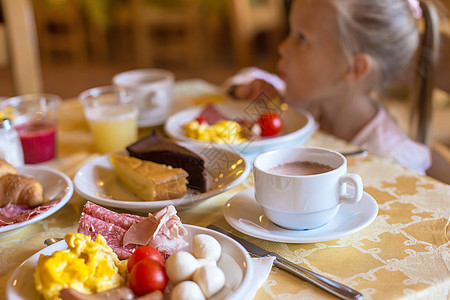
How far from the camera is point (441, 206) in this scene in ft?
3.08

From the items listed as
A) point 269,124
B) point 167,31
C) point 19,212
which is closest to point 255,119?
point 269,124

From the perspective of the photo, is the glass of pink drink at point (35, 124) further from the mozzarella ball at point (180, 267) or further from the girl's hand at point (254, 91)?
the mozzarella ball at point (180, 267)

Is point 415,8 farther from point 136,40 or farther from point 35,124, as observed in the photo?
point 136,40

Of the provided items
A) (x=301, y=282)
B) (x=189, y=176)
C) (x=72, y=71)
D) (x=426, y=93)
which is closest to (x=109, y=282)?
(x=301, y=282)

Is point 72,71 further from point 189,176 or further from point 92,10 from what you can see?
point 189,176

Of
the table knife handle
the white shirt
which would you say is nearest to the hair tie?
the white shirt

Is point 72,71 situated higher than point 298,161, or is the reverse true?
point 298,161

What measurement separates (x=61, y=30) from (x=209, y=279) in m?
6.15

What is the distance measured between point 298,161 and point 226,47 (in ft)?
17.4

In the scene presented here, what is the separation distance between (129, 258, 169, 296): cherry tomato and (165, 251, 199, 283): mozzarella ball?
12mm

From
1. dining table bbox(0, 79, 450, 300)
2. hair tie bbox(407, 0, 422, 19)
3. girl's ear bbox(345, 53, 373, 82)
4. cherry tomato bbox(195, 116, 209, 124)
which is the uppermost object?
hair tie bbox(407, 0, 422, 19)

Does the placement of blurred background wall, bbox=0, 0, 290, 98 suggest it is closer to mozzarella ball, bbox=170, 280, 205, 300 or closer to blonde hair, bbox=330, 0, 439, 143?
blonde hair, bbox=330, 0, 439, 143

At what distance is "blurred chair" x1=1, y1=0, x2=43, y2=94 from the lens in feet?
6.58

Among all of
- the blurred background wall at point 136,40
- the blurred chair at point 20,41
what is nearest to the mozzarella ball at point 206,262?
the blurred chair at point 20,41
